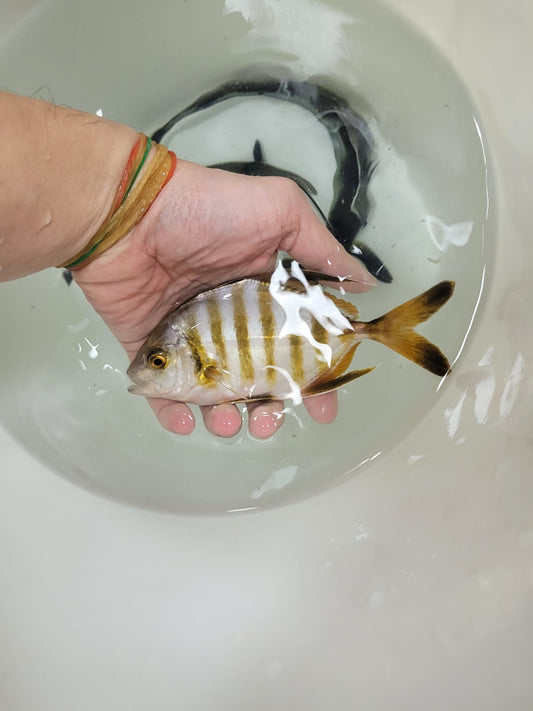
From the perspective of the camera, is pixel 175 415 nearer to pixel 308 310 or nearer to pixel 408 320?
pixel 308 310

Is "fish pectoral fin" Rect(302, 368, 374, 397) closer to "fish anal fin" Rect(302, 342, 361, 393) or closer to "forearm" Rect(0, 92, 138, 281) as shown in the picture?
"fish anal fin" Rect(302, 342, 361, 393)

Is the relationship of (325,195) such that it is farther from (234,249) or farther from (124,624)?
(124,624)

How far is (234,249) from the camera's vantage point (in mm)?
1292

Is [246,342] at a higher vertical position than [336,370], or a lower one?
higher

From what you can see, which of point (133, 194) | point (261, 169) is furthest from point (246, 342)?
point (261, 169)

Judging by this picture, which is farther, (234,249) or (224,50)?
(224,50)

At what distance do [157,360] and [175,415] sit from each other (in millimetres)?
333

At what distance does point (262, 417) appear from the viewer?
1424 mm

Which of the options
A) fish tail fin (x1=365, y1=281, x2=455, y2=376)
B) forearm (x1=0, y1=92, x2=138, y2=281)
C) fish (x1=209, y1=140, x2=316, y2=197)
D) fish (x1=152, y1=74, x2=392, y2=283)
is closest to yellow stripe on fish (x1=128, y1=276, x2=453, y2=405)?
fish tail fin (x1=365, y1=281, x2=455, y2=376)

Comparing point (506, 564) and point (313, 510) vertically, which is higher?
point (313, 510)

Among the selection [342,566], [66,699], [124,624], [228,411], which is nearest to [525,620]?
[342,566]

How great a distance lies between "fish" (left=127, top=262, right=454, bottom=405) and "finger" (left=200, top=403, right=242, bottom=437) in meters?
0.13

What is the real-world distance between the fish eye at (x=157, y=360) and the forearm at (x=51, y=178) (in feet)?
1.01

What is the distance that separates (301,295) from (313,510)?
20.8 inches
